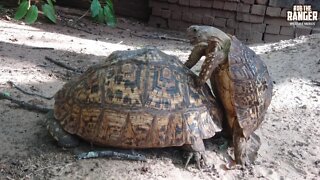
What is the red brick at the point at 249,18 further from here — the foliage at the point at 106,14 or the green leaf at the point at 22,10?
the green leaf at the point at 22,10

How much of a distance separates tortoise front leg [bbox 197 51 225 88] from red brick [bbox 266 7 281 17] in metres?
5.78

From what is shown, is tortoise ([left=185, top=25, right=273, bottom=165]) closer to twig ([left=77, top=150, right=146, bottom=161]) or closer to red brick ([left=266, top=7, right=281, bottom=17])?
twig ([left=77, top=150, right=146, bottom=161])

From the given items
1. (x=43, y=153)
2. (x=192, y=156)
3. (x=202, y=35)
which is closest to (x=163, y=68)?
(x=202, y=35)

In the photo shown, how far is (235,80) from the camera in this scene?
3285 millimetres

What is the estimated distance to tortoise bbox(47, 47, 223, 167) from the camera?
3.09 meters

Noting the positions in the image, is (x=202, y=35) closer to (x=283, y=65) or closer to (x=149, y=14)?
(x=283, y=65)

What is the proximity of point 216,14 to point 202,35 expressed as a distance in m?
5.89

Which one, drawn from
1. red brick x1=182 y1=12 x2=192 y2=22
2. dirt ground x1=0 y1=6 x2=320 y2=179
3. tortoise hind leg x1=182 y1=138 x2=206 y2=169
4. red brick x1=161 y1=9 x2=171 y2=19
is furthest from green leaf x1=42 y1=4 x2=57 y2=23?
tortoise hind leg x1=182 y1=138 x2=206 y2=169

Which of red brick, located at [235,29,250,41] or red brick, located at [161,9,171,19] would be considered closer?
red brick, located at [235,29,250,41]

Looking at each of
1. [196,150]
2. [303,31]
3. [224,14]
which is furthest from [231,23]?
[196,150]

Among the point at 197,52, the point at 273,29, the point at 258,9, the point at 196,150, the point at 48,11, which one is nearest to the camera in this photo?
the point at 196,150

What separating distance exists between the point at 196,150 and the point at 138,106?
55 cm

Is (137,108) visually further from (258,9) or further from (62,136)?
(258,9)

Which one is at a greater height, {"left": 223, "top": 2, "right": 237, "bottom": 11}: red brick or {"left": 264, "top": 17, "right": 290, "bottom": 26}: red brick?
{"left": 223, "top": 2, "right": 237, "bottom": 11}: red brick
